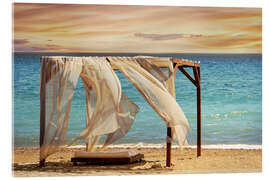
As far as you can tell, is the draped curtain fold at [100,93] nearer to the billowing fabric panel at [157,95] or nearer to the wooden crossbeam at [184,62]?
the billowing fabric panel at [157,95]

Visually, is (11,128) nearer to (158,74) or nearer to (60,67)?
(60,67)

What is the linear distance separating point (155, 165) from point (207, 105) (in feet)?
11.6

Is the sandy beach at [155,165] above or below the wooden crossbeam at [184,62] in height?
below

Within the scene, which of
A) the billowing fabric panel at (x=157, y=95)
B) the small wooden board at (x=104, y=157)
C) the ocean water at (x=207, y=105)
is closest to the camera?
the billowing fabric panel at (x=157, y=95)

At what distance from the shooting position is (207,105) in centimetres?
1121

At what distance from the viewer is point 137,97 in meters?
12.7

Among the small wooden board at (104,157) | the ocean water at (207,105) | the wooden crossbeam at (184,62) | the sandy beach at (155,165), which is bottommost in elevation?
the sandy beach at (155,165)

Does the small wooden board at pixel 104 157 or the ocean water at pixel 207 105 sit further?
the ocean water at pixel 207 105

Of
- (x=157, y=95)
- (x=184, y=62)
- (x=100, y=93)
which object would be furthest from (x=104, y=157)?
(x=184, y=62)

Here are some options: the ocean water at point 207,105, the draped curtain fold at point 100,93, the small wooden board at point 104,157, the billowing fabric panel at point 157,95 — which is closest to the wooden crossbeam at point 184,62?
the draped curtain fold at point 100,93

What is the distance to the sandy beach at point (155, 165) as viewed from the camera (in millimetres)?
7576

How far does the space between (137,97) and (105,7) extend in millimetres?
4223

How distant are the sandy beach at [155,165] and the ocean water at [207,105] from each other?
1.38ft

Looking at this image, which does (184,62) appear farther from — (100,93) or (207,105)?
(207,105)
